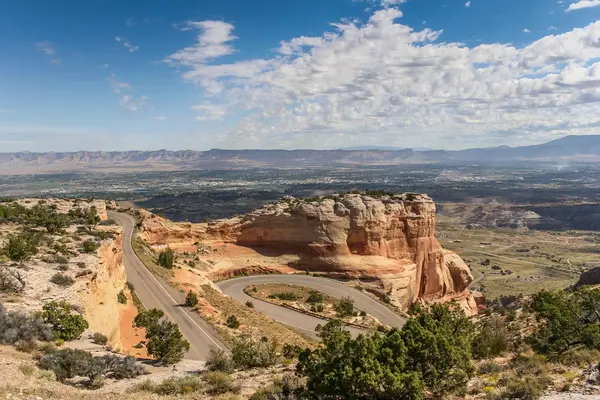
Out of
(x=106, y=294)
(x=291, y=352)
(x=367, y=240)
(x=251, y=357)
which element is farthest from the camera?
(x=367, y=240)

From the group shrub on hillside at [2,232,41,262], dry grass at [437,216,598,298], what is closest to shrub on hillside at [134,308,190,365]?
shrub on hillside at [2,232,41,262]

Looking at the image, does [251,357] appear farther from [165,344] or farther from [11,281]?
[11,281]

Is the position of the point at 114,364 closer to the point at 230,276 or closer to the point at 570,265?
the point at 230,276

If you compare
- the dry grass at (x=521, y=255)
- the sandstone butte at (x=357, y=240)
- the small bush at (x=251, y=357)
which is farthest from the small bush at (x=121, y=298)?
the dry grass at (x=521, y=255)

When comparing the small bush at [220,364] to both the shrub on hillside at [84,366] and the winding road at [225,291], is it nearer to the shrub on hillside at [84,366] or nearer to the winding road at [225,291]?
the shrub on hillside at [84,366]

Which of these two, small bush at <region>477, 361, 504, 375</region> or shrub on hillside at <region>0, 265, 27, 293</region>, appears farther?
shrub on hillside at <region>0, 265, 27, 293</region>

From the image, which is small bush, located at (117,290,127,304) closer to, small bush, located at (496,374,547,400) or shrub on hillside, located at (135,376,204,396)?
shrub on hillside, located at (135,376,204,396)

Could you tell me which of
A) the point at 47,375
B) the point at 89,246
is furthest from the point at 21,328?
the point at 89,246
